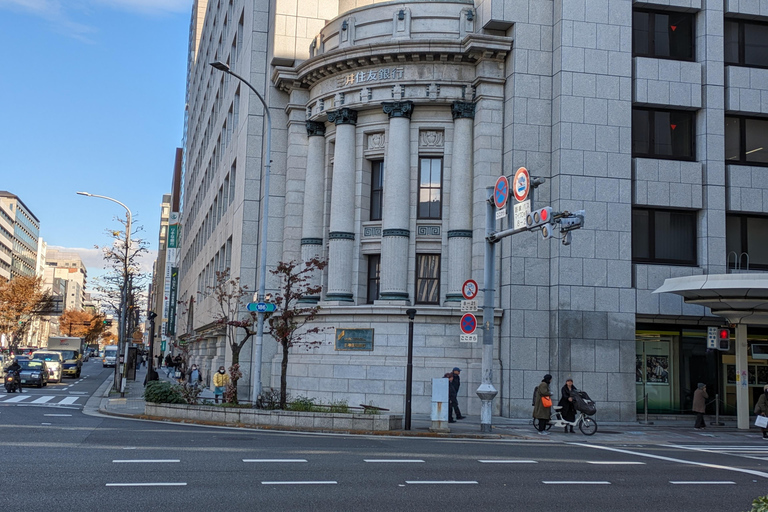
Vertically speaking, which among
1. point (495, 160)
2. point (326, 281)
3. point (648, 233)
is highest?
point (495, 160)

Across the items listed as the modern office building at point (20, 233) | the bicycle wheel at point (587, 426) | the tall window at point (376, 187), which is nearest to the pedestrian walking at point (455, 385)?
the bicycle wheel at point (587, 426)

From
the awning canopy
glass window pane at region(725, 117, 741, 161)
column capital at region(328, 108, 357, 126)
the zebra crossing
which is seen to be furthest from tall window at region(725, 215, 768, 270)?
the zebra crossing

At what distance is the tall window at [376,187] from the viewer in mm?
32125

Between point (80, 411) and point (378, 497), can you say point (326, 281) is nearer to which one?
point (80, 411)

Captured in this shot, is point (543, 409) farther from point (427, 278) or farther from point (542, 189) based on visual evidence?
point (542, 189)

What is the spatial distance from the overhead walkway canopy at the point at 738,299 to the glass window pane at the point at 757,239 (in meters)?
4.19

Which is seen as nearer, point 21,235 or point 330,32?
point 330,32

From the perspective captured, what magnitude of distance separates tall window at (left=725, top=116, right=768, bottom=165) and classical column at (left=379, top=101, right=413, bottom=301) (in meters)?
12.3

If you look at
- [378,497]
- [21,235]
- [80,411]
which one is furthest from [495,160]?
[21,235]

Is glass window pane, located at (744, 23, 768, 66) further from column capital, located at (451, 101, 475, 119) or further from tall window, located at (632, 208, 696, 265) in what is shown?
column capital, located at (451, 101, 475, 119)

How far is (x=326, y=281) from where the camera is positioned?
107 ft

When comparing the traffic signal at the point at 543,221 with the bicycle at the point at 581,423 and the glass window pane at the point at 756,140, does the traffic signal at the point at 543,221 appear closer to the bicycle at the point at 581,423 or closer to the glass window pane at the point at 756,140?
the bicycle at the point at 581,423

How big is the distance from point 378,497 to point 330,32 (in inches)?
1022

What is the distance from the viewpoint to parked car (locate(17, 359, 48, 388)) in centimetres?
4297
